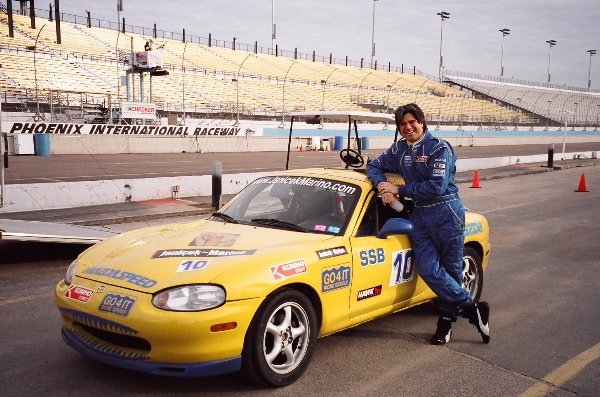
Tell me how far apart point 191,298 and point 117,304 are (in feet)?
1.50

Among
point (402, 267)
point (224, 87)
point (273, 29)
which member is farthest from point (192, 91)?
point (402, 267)

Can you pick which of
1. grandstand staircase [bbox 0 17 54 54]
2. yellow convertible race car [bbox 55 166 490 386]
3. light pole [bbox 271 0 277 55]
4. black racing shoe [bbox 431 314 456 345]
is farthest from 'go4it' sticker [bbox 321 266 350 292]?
light pole [bbox 271 0 277 55]

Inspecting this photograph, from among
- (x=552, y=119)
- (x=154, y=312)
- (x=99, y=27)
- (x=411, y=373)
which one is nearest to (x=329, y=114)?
(x=411, y=373)

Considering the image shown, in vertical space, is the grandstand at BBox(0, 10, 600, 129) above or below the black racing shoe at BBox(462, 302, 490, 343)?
above

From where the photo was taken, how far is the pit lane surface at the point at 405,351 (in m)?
3.51

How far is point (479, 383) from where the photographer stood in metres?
3.69

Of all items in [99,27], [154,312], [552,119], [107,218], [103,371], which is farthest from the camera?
[552,119]

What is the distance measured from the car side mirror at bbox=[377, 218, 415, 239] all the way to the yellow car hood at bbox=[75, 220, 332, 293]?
45cm

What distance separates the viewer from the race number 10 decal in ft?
14.1

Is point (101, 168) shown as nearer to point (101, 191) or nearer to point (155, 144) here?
point (101, 191)

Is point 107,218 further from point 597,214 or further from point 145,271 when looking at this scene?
point 597,214

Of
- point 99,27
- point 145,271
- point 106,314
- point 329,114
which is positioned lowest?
point 106,314

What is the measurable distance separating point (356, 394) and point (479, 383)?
89cm

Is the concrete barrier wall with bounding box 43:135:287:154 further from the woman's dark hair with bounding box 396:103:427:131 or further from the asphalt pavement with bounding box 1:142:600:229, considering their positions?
the woman's dark hair with bounding box 396:103:427:131
